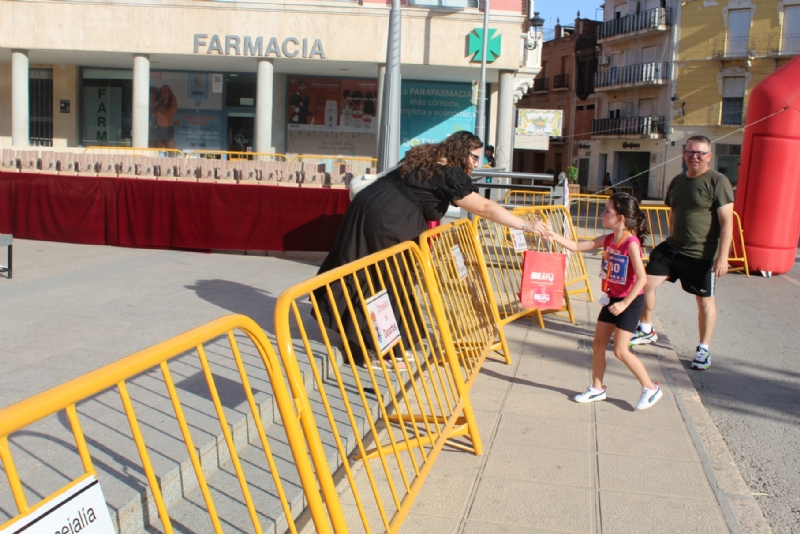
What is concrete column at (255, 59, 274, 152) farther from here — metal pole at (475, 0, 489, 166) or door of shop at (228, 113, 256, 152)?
metal pole at (475, 0, 489, 166)

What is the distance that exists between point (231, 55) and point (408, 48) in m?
5.00

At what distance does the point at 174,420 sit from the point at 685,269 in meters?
4.54

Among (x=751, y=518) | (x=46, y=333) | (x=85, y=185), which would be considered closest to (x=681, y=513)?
(x=751, y=518)

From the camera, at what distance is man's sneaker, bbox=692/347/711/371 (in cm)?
650

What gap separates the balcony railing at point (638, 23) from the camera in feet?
164

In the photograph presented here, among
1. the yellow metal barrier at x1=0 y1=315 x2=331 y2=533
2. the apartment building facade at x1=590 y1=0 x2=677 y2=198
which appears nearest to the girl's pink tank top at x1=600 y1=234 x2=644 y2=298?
the yellow metal barrier at x1=0 y1=315 x2=331 y2=533

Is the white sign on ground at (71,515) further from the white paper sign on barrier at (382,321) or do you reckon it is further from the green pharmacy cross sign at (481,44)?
the green pharmacy cross sign at (481,44)

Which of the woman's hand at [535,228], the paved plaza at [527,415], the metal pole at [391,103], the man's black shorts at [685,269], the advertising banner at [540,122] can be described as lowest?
the paved plaza at [527,415]

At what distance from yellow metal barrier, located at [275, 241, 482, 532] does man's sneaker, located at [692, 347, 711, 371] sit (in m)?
2.62

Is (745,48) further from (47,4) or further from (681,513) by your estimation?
(681,513)

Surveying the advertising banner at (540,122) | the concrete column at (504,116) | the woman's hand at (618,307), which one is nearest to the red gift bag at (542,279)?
the woman's hand at (618,307)

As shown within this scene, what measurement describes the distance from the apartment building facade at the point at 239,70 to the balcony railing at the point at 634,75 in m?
29.2

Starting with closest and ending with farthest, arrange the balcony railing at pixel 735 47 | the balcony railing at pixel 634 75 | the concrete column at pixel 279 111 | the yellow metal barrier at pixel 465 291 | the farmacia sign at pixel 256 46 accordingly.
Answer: the yellow metal barrier at pixel 465 291, the farmacia sign at pixel 256 46, the concrete column at pixel 279 111, the balcony railing at pixel 735 47, the balcony railing at pixel 634 75

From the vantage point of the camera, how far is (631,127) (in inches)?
2101
